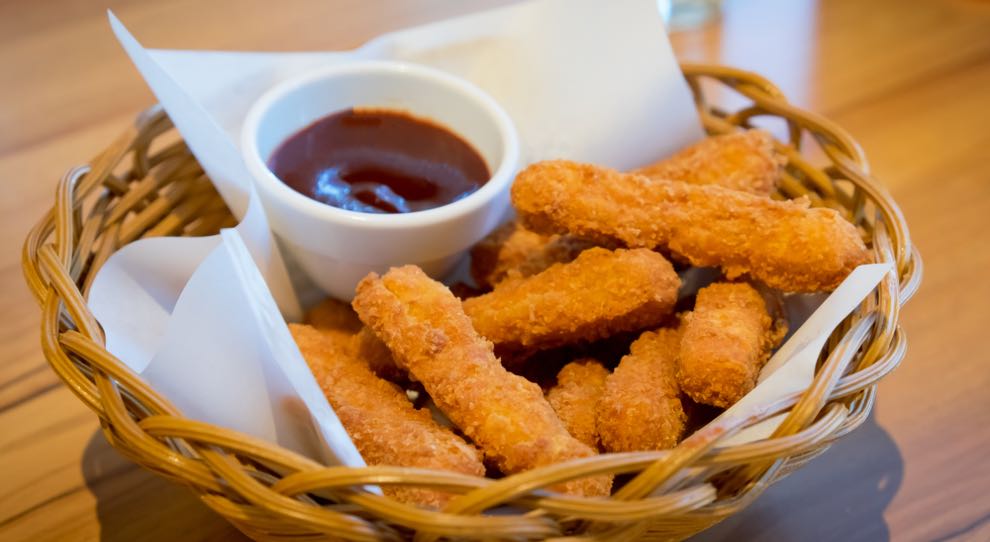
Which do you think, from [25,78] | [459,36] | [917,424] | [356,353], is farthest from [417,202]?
[25,78]

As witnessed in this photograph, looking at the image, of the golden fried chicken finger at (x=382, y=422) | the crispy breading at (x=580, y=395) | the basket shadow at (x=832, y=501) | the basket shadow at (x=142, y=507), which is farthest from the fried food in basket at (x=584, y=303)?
the basket shadow at (x=142, y=507)

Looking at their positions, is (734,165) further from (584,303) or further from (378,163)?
(378,163)

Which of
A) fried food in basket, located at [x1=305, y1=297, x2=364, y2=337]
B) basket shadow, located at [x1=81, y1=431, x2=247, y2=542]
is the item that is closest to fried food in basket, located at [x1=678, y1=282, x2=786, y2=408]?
fried food in basket, located at [x1=305, y1=297, x2=364, y2=337]

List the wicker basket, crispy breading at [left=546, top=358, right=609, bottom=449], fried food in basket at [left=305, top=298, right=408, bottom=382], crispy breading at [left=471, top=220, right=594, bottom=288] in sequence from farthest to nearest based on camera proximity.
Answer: crispy breading at [left=471, top=220, right=594, bottom=288] → fried food in basket at [left=305, top=298, right=408, bottom=382] → crispy breading at [left=546, top=358, right=609, bottom=449] → the wicker basket

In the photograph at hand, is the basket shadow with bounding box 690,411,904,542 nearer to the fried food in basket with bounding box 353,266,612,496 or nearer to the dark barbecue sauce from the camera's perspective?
the fried food in basket with bounding box 353,266,612,496

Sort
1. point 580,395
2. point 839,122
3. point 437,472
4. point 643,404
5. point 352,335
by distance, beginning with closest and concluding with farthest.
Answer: point 437,472
point 643,404
point 580,395
point 352,335
point 839,122

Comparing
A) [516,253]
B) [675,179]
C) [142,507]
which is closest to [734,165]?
[675,179]
